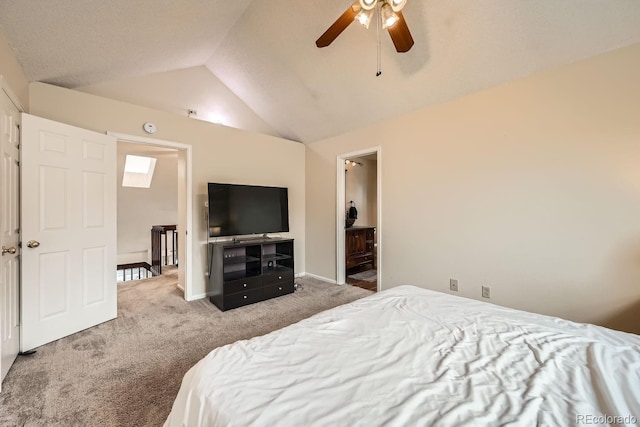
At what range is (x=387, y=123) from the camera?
352cm

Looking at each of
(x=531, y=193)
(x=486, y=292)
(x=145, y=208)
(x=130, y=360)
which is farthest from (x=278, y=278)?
(x=145, y=208)

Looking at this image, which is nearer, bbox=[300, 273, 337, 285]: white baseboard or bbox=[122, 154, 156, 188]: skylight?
bbox=[300, 273, 337, 285]: white baseboard

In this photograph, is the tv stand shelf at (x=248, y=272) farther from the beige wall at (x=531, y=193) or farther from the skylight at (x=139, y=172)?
the skylight at (x=139, y=172)

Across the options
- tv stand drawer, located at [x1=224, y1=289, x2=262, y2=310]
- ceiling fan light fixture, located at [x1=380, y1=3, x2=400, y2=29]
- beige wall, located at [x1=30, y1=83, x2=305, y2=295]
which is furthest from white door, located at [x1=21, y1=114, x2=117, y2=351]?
ceiling fan light fixture, located at [x1=380, y1=3, x2=400, y2=29]

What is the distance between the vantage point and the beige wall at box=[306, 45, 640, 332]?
2.03 meters

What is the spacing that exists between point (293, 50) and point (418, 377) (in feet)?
11.1

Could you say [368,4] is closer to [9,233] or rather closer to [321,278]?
[9,233]

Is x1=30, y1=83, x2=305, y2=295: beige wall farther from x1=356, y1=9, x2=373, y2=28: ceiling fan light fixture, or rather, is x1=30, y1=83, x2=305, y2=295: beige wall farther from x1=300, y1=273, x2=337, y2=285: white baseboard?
x1=356, y1=9, x2=373, y2=28: ceiling fan light fixture

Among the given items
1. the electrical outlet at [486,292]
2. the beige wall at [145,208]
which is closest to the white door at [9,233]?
the beige wall at [145,208]

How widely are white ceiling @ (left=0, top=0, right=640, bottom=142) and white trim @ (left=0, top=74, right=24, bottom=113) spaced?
0.39 m

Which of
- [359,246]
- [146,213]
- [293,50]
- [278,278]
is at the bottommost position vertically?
[278,278]

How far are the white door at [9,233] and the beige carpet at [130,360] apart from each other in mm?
229

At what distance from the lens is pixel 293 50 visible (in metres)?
3.09

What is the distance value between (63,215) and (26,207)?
265mm
